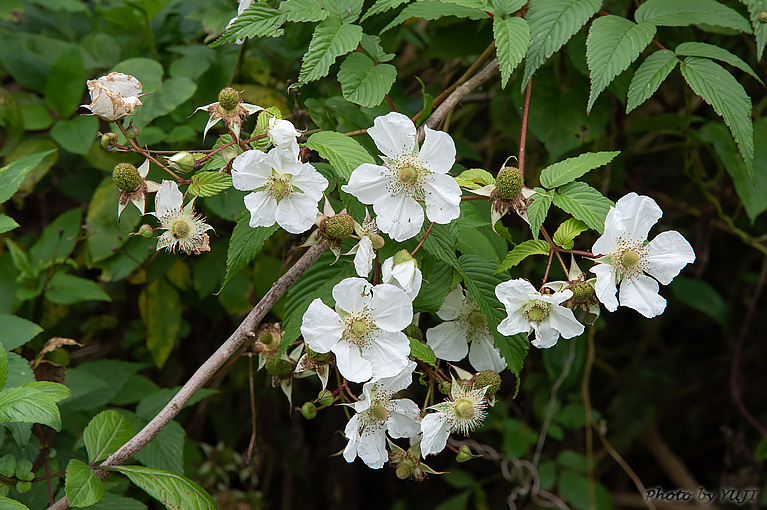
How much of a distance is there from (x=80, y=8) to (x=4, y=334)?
1079 millimetres

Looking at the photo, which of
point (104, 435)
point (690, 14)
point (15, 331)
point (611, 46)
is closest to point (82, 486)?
point (104, 435)

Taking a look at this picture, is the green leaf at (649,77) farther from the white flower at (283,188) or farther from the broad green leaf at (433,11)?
the white flower at (283,188)

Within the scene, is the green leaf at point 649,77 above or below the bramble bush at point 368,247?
above

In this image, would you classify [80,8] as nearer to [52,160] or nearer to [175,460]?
[52,160]

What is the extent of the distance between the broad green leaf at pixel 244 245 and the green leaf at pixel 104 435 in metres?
0.40

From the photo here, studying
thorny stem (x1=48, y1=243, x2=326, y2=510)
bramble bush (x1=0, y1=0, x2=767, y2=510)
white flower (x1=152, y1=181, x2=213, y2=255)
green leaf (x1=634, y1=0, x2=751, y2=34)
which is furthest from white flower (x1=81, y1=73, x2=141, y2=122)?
green leaf (x1=634, y1=0, x2=751, y2=34)

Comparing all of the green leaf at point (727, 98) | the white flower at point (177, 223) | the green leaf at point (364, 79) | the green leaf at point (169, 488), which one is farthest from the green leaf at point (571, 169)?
the green leaf at point (169, 488)

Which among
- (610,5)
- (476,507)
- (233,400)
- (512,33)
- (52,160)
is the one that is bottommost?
(476,507)

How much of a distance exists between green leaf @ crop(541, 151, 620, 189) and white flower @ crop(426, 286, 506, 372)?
10.1 inches

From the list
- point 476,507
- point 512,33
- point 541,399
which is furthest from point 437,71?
point 476,507

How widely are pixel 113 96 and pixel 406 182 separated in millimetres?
512

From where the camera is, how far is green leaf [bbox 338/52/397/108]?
1103 mm

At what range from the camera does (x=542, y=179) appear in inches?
41.2

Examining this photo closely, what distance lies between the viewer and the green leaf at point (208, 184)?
1.02m
